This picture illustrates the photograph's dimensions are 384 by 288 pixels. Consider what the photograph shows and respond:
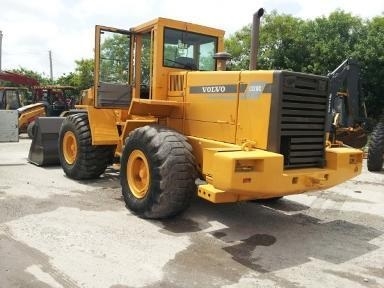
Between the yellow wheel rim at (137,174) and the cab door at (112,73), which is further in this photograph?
the cab door at (112,73)

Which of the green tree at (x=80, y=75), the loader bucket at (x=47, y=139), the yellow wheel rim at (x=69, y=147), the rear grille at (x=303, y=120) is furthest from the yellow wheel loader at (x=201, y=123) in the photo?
the green tree at (x=80, y=75)

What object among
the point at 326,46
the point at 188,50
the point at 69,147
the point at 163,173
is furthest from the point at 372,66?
the point at 163,173

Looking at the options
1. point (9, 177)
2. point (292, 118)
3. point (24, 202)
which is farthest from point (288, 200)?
point (9, 177)

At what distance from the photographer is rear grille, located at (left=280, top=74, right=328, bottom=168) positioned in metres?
5.58

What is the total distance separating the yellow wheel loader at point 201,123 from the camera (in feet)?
17.7

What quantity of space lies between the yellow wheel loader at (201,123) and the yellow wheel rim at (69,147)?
0.88 metres

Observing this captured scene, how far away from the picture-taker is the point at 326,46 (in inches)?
895

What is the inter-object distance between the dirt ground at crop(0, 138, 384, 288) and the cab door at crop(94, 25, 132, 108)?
1534mm

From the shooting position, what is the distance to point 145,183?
21.2 feet

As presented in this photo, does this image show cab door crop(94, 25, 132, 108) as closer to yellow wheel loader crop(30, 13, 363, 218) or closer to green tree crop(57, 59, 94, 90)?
yellow wheel loader crop(30, 13, 363, 218)

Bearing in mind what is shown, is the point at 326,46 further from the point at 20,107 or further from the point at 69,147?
the point at 69,147

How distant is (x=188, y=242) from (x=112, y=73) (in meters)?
3.82

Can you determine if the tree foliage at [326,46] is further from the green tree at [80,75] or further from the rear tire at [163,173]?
the rear tire at [163,173]

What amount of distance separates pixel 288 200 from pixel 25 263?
4.55 m
